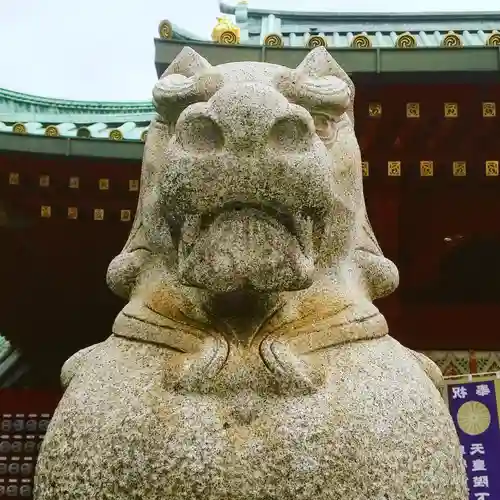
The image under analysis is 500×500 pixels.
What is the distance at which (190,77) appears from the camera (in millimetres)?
1632

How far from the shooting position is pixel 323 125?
162 centimetres

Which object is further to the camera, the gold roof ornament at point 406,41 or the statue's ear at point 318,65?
the gold roof ornament at point 406,41

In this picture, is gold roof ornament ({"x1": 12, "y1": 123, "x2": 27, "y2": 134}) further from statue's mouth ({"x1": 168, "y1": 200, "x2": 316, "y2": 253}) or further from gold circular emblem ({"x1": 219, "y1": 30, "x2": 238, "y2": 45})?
statue's mouth ({"x1": 168, "y1": 200, "x2": 316, "y2": 253})

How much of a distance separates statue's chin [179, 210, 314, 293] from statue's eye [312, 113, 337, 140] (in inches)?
12.4

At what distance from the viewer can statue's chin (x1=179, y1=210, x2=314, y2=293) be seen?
1.35m

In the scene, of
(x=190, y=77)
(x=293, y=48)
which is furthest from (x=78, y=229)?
(x=190, y=77)

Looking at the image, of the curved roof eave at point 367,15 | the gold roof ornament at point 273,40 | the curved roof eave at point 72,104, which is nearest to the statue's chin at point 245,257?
the gold roof ornament at point 273,40

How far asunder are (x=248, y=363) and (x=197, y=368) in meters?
0.09

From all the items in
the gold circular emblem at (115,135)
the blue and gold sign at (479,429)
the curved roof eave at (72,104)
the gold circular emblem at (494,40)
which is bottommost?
the blue and gold sign at (479,429)

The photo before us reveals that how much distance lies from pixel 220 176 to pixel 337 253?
1.27 ft

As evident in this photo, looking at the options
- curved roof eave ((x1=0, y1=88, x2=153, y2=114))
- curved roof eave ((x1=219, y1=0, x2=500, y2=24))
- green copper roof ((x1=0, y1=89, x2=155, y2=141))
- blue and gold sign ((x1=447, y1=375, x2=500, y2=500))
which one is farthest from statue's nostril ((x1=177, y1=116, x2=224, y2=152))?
curved roof eave ((x1=0, y1=88, x2=153, y2=114))

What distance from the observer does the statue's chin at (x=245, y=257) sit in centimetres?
135

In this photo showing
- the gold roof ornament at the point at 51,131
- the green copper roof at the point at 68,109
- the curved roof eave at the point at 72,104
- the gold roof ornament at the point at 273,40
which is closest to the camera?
the gold roof ornament at the point at 273,40

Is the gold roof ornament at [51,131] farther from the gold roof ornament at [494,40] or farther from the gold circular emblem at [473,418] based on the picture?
the gold circular emblem at [473,418]
